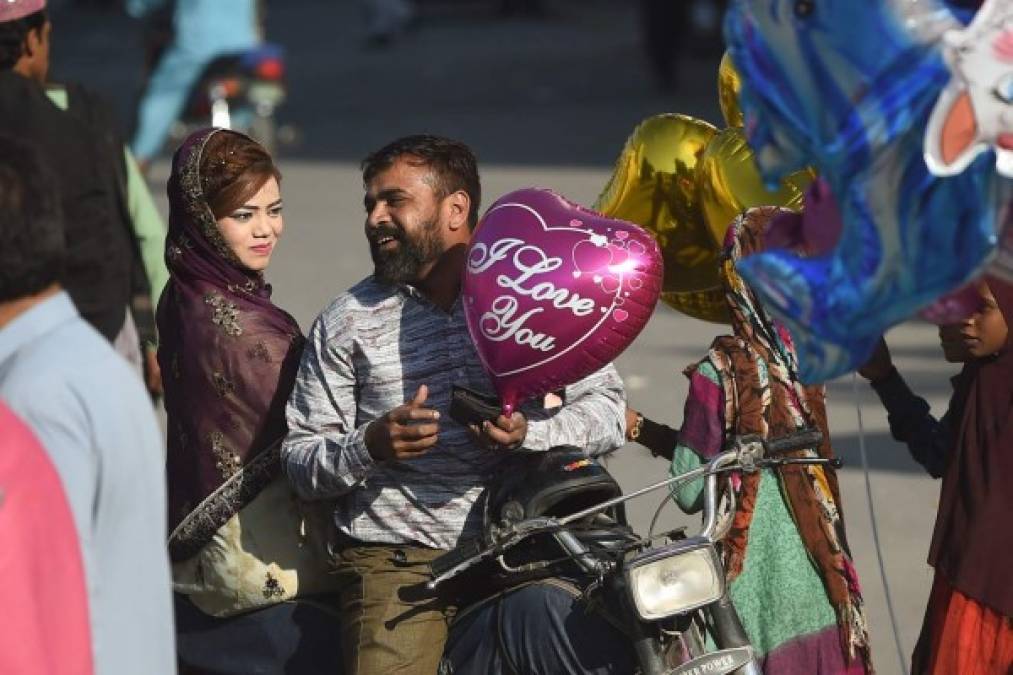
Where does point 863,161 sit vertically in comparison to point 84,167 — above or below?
below

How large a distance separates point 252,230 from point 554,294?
2.54 ft

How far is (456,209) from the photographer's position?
4352 millimetres

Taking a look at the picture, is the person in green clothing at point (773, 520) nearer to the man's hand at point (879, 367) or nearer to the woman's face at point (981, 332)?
the man's hand at point (879, 367)

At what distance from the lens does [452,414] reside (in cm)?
410

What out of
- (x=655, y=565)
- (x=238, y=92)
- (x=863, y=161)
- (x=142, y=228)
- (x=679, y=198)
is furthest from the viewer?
(x=238, y=92)

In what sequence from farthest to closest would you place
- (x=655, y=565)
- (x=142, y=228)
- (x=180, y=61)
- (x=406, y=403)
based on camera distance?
(x=180, y=61) → (x=142, y=228) → (x=406, y=403) → (x=655, y=565)

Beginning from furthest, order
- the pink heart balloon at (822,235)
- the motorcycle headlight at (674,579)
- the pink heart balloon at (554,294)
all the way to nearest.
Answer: the pink heart balloon at (554,294), the motorcycle headlight at (674,579), the pink heart balloon at (822,235)

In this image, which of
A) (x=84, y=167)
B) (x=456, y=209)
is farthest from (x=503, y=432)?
(x=84, y=167)

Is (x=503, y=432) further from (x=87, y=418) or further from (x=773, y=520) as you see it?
(x=87, y=418)

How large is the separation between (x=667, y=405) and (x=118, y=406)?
5.65 meters

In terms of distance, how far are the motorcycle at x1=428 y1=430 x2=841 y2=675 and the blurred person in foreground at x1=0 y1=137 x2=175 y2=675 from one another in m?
0.89

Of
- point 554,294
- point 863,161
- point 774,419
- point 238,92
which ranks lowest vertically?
point 774,419

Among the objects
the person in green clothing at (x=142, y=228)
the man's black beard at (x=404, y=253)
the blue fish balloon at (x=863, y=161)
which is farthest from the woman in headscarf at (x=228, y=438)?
the blue fish balloon at (x=863, y=161)

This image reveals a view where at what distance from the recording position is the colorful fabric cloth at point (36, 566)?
3033 millimetres
